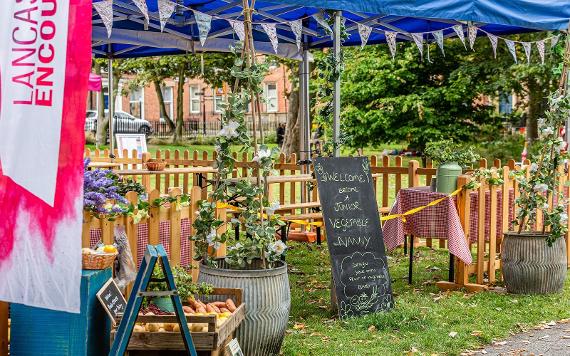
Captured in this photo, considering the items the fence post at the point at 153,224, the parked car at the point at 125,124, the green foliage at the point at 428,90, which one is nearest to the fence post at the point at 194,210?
the fence post at the point at 153,224

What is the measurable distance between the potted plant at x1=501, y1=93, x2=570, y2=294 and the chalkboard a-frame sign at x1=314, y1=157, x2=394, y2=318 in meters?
1.60

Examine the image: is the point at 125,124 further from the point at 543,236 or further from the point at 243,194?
the point at 243,194

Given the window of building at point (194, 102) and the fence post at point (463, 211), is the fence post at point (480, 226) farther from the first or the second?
the window of building at point (194, 102)

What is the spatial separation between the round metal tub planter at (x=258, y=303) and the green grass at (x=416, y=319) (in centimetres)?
55

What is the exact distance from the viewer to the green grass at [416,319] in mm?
6445

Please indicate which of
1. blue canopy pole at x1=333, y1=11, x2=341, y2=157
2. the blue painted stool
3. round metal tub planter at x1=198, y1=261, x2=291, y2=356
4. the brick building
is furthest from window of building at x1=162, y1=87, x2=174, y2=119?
the blue painted stool

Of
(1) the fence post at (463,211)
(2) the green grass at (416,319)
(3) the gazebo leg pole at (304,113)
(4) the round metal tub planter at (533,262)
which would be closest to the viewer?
(2) the green grass at (416,319)

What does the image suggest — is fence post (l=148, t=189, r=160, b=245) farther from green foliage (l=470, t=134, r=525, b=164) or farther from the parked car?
the parked car

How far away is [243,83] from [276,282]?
59.0 inches

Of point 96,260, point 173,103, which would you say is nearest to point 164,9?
point 96,260

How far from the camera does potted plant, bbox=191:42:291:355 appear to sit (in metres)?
5.61

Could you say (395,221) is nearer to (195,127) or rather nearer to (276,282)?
(276,282)

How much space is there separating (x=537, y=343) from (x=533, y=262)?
1.62 m

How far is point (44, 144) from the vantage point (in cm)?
398
